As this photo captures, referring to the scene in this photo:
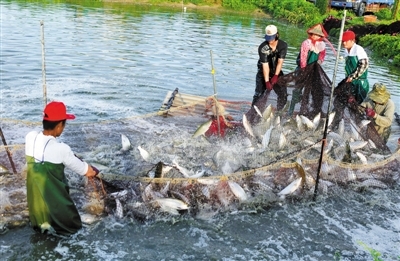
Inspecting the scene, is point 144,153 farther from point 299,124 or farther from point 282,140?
point 299,124

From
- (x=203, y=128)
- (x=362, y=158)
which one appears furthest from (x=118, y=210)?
(x=362, y=158)

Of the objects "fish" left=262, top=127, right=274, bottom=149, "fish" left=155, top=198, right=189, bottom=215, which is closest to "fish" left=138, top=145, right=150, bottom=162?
"fish" left=155, top=198, right=189, bottom=215

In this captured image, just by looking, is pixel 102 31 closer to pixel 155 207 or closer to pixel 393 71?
pixel 393 71

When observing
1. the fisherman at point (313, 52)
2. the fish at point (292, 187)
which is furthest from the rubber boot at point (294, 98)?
the fish at point (292, 187)

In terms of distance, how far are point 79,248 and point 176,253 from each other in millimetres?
1334

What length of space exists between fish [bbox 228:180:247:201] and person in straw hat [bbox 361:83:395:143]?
353 cm

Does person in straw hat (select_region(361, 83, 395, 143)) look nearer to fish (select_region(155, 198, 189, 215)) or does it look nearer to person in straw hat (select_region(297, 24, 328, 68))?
person in straw hat (select_region(297, 24, 328, 68))

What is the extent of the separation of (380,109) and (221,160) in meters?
3.74

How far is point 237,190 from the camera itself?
6586mm

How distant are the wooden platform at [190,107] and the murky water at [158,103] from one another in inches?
37.1

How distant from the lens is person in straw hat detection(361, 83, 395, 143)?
27.6 feet

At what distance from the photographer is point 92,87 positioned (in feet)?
47.1

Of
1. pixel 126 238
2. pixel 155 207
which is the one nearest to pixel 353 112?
pixel 155 207

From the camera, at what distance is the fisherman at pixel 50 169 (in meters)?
4.92
